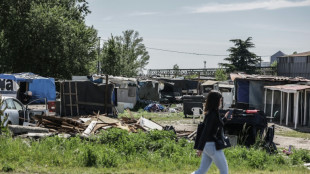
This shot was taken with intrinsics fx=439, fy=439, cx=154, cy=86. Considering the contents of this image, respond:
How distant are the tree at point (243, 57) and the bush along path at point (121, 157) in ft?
169

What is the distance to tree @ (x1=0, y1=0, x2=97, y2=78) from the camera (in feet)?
126

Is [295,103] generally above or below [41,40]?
below

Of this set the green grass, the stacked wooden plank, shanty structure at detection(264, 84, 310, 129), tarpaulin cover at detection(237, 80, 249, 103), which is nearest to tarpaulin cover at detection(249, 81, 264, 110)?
tarpaulin cover at detection(237, 80, 249, 103)

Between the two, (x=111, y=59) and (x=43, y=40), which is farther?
(x=111, y=59)

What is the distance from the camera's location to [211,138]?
6.60 metres

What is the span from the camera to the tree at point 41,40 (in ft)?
126

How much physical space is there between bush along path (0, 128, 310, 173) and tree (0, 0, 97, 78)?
28.5 meters

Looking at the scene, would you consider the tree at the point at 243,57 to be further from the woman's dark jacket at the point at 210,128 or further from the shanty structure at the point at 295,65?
the woman's dark jacket at the point at 210,128

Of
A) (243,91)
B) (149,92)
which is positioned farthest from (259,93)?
(149,92)

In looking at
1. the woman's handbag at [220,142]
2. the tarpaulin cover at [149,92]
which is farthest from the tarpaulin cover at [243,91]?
the woman's handbag at [220,142]

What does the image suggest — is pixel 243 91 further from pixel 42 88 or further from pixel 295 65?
pixel 295 65

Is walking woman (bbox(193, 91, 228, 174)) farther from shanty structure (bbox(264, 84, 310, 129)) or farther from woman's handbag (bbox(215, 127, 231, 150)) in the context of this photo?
shanty structure (bbox(264, 84, 310, 129))

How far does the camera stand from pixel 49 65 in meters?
41.0

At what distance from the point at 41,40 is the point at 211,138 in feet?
114
